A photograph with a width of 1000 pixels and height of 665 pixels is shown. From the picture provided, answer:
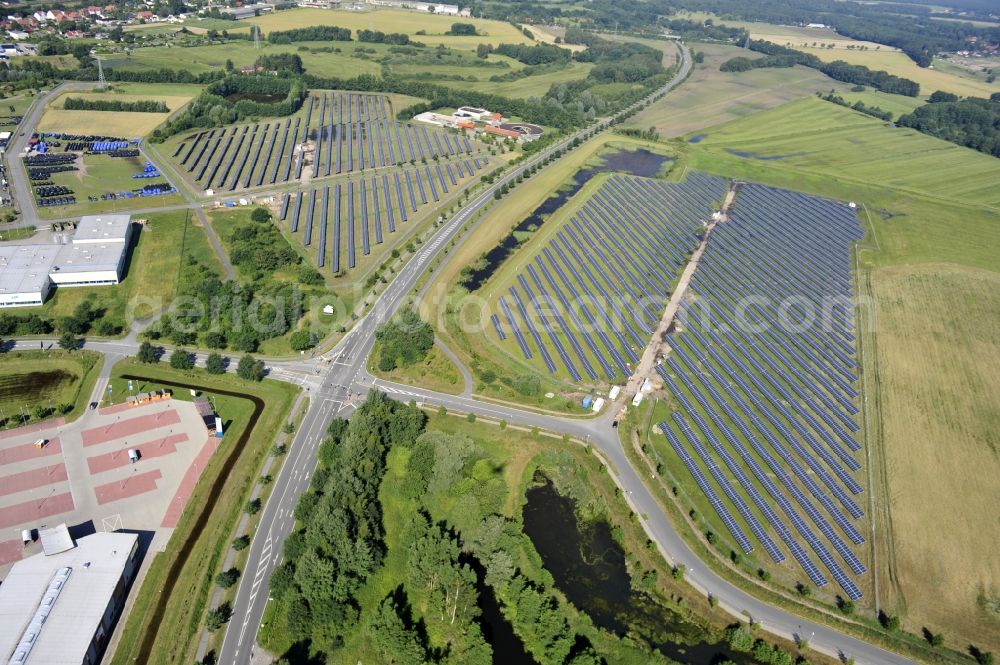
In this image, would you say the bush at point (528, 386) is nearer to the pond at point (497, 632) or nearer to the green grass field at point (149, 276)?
the pond at point (497, 632)

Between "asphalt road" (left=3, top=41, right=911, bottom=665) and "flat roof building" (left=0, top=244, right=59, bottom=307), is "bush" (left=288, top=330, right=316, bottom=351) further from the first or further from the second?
"flat roof building" (left=0, top=244, right=59, bottom=307)

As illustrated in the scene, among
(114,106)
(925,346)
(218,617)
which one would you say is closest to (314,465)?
(218,617)

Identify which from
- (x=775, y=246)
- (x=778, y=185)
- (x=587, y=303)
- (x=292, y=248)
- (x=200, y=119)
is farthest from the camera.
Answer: (x=200, y=119)

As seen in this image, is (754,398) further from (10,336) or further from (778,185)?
(10,336)

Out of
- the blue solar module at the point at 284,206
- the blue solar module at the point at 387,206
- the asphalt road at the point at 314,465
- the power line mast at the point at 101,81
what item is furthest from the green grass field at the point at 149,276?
the power line mast at the point at 101,81

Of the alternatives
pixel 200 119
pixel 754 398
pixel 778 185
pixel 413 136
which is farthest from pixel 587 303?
pixel 200 119
